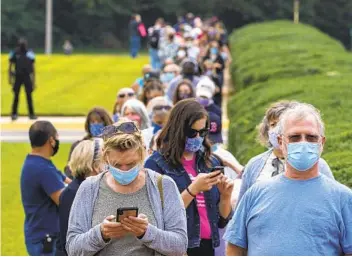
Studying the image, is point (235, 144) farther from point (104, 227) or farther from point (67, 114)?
point (67, 114)

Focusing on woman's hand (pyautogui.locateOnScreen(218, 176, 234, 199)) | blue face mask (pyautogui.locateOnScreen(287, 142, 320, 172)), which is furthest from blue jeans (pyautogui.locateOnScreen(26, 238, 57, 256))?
blue face mask (pyautogui.locateOnScreen(287, 142, 320, 172))

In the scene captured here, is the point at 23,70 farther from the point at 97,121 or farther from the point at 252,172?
the point at 252,172

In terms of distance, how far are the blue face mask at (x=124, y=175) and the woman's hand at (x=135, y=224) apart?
0.21 metres

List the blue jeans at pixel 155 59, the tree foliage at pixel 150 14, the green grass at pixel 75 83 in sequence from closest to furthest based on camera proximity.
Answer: the green grass at pixel 75 83 < the blue jeans at pixel 155 59 < the tree foliage at pixel 150 14

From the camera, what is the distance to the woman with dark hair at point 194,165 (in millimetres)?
7176

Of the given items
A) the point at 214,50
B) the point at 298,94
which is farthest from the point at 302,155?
the point at 214,50

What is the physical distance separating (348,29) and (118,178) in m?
72.8

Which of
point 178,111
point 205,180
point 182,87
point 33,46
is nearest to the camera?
point 205,180

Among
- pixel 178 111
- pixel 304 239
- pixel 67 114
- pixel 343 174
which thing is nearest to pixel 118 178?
pixel 304 239

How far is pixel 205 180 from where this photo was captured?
6.75 meters

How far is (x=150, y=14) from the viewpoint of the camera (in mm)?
76250

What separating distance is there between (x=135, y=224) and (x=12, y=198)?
10000mm

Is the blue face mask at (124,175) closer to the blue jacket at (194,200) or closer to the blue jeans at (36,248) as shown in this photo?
the blue jacket at (194,200)

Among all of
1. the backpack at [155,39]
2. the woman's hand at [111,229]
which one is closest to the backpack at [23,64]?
the backpack at [155,39]
